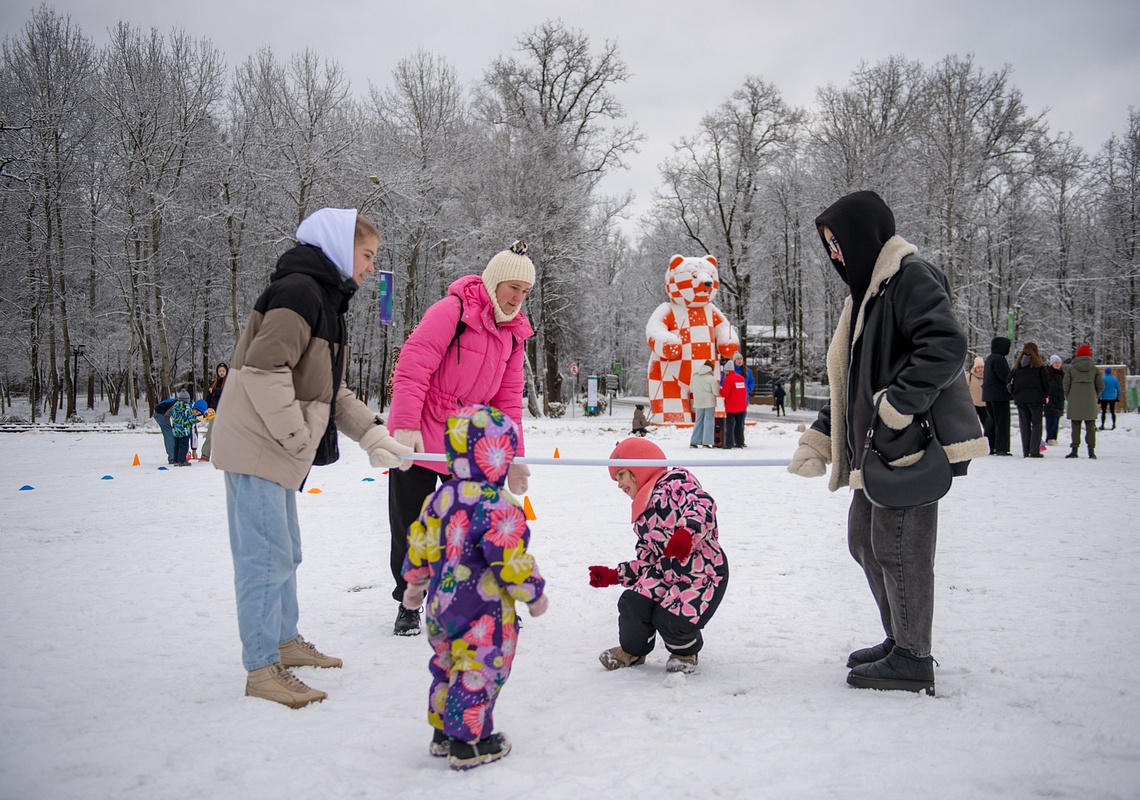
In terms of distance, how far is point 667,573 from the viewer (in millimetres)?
3584

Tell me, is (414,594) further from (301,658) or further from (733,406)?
(733,406)

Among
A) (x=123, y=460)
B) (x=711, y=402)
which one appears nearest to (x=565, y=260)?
(x=711, y=402)

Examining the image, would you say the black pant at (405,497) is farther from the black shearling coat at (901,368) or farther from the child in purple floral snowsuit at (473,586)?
the black shearling coat at (901,368)

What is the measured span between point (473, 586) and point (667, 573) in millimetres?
1201

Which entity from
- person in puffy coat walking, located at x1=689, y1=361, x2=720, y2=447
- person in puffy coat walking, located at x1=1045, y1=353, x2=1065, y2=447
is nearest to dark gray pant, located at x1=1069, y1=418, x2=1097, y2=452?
person in puffy coat walking, located at x1=1045, y1=353, x2=1065, y2=447

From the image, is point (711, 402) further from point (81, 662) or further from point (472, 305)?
point (81, 662)

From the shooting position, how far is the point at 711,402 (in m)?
14.9

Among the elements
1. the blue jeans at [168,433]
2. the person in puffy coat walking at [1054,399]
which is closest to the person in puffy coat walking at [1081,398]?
the person in puffy coat walking at [1054,399]

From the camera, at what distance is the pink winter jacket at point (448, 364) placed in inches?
162

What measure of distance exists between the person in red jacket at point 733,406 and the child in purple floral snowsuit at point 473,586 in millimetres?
11959

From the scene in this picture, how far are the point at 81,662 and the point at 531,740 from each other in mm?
2413

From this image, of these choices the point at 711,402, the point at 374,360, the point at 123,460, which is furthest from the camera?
the point at 374,360

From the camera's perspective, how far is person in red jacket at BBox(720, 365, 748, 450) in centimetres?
1448

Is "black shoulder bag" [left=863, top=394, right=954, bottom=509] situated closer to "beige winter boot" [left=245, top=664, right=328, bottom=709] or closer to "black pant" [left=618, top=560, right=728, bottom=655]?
"black pant" [left=618, top=560, right=728, bottom=655]
